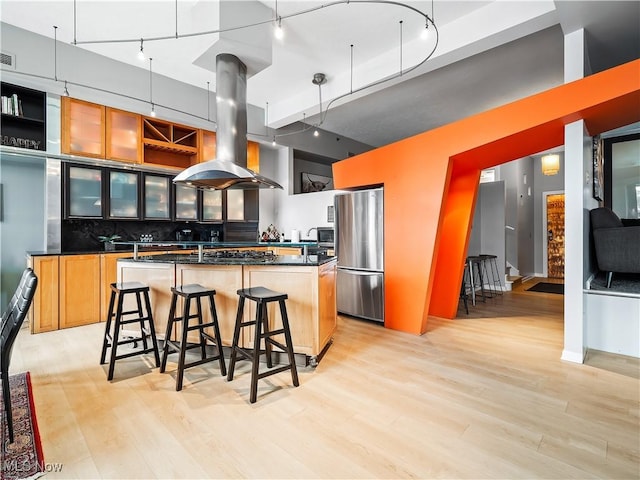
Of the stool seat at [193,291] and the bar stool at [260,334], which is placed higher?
the stool seat at [193,291]

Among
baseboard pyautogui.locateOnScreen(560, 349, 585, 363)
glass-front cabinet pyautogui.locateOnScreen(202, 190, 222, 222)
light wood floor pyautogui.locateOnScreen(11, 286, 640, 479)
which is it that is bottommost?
light wood floor pyautogui.locateOnScreen(11, 286, 640, 479)

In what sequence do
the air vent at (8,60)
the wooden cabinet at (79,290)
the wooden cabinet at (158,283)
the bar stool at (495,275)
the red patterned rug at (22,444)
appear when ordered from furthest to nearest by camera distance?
1. the bar stool at (495,275)
2. the wooden cabinet at (79,290)
3. the air vent at (8,60)
4. the wooden cabinet at (158,283)
5. the red patterned rug at (22,444)

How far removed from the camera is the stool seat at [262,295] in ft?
7.77

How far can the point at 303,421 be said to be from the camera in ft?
6.57

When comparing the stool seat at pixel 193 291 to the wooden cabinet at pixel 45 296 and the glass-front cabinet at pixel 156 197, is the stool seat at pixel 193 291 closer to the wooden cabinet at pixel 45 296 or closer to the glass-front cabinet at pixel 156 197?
the wooden cabinet at pixel 45 296

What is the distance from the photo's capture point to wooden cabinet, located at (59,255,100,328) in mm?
3936

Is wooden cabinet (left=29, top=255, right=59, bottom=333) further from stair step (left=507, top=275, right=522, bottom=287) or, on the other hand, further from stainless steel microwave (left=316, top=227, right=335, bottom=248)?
stair step (left=507, top=275, right=522, bottom=287)

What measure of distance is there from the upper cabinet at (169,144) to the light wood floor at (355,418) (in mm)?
3143

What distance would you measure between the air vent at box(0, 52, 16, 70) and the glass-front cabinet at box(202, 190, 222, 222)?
270 centimetres

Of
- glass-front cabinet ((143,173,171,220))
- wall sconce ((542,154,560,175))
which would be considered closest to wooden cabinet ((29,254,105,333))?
glass-front cabinet ((143,173,171,220))

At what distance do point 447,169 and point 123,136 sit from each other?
14.5 feet

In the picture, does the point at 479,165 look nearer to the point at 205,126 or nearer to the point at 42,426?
the point at 205,126

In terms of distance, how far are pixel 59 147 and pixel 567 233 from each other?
5.77 metres

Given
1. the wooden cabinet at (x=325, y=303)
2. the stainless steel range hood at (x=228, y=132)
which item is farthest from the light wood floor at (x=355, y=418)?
the stainless steel range hood at (x=228, y=132)
